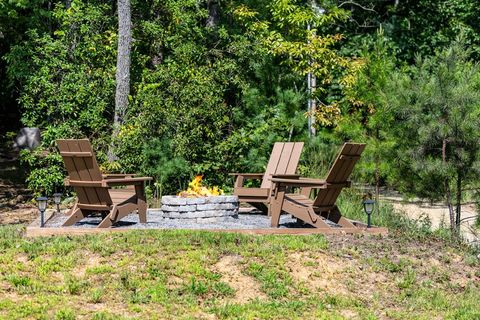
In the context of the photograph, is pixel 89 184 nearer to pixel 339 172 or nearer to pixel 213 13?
pixel 339 172

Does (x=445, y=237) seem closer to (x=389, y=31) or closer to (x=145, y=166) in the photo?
(x=145, y=166)

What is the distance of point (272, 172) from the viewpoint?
10.3 metres

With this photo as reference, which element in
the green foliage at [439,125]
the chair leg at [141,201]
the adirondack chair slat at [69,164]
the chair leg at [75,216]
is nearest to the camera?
the adirondack chair slat at [69,164]

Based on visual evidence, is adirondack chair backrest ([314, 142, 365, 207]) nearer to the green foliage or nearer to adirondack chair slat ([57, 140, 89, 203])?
the green foliage

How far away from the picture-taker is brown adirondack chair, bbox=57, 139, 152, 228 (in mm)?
8031

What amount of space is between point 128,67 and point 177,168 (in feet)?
7.21

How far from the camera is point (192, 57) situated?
14.2 metres

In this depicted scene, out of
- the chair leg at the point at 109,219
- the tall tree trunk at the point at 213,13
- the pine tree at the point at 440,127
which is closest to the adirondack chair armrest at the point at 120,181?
the chair leg at the point at 109,219

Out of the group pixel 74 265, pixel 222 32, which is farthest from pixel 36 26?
pixel 74 265

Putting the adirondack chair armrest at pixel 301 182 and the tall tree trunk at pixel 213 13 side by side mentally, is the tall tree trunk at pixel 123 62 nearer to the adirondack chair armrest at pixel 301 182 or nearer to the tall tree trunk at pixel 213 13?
the tall tree trunk at pixel 213 13

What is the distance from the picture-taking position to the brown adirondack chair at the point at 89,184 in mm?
8031

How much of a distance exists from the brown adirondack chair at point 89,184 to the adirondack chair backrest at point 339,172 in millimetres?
1975

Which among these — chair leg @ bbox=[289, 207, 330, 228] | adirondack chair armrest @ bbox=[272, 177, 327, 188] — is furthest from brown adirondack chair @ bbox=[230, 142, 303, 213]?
chair leg @ bbox=[289, 207, 330, 228]

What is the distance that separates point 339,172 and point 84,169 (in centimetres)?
265
